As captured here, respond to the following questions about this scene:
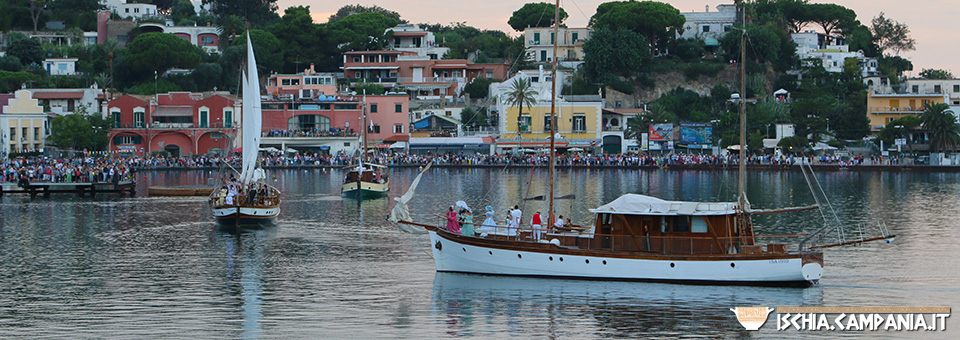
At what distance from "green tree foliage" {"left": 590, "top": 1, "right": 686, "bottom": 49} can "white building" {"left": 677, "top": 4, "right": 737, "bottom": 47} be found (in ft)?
18.2

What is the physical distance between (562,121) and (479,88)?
20.9m

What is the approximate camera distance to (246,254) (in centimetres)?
4300

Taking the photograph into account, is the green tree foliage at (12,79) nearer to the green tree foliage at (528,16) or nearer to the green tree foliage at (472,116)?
the green tree foliage at (472,116)

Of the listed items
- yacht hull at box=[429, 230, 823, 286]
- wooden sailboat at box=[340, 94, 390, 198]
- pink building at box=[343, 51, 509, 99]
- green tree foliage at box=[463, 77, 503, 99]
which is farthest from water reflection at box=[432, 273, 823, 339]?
pink building at box=[343, 51, 509, 99]

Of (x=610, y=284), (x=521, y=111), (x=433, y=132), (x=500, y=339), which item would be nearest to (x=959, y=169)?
(x=521, y=111)

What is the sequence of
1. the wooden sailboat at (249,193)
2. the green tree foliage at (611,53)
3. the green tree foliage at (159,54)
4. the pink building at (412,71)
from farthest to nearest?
the pink building at (412,71)
the green tree foliage at (159,54)
the green tree foliage at (611,53)
the wooden sailboat at (249,193)

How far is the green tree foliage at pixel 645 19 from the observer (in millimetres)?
132125

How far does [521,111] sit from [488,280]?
249ft

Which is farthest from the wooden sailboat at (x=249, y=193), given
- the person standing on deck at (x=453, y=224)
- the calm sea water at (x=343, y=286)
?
the person standing on deck at (x=453, y=224)

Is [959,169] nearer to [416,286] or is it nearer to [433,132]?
[433,132]

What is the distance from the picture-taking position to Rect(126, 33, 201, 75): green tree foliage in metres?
131

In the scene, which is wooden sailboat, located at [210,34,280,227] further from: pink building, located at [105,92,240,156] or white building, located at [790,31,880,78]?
white building, located at [790,31,880,78]

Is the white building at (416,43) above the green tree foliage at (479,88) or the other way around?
above

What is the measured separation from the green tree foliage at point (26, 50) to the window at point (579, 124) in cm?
7156
